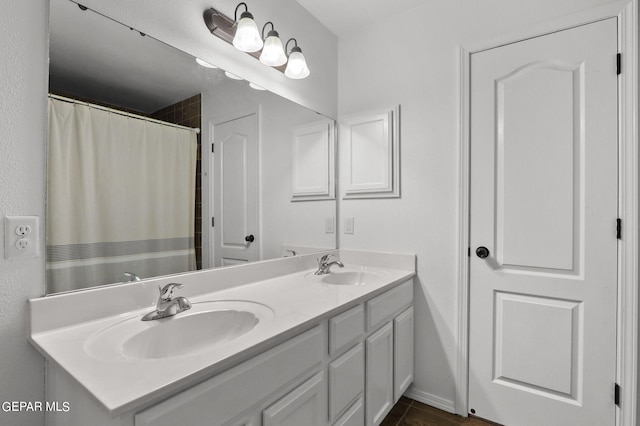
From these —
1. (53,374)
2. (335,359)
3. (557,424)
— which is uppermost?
(53,374)

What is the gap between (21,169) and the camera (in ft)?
2.87

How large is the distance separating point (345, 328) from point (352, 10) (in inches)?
73.8

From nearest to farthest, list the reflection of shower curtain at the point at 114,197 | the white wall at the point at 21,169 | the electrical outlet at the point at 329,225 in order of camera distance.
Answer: the white wall at the point at 21,169
the reflection of shower curtain at the point at 114,197
the electrical outlet at the point at 329,225

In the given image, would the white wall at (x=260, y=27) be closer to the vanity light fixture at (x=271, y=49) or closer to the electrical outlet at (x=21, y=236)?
the vanity light fixture at (x=271, y=49)

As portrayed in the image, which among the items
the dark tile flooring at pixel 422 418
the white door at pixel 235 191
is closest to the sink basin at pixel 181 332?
the white door at pixel 235 191

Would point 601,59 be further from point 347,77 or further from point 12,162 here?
point 12,162

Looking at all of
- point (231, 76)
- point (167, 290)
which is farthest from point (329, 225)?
point (167, 290)

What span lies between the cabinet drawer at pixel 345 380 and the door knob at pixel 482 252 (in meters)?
0.85

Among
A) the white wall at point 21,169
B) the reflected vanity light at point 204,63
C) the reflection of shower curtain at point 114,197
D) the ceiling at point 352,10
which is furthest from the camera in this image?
the ceiling at point 352,10

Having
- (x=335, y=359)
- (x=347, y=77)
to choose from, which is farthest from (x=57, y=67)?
(x=347, y=77)

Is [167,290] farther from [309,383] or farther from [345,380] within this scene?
[345,380]

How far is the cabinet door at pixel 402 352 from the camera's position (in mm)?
1629

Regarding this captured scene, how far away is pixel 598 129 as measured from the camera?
1399 millimetres

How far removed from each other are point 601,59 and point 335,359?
70.4 inches
